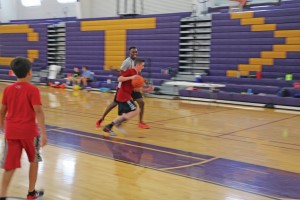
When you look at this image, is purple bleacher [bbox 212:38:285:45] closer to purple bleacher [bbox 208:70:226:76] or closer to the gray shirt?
purple bleacher [bbox 208:70:226:76]

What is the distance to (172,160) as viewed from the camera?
476 cm

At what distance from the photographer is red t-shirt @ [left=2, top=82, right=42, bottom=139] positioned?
9.89ft

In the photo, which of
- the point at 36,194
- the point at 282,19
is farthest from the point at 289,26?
the point at 36,194

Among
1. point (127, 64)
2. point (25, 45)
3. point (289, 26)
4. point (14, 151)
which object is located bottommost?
point (14, 151)

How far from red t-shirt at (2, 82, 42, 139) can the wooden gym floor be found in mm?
721

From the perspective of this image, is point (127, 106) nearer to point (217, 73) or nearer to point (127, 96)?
point (127, 96)

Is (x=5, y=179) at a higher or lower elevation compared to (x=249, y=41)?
lower

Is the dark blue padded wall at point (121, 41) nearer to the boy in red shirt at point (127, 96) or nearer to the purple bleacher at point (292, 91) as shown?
the purple bleacher at point (292, 91)

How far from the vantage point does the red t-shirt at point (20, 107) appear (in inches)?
119

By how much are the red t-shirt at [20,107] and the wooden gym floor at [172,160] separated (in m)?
0.72

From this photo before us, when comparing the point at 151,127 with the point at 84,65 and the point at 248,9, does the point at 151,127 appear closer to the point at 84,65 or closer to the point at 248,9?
the point at 248,9

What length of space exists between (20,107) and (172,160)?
2.29 m

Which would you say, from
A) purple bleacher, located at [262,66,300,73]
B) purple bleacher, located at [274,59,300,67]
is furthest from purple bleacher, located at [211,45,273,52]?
purple bleacher, located at [262,66,300,73]

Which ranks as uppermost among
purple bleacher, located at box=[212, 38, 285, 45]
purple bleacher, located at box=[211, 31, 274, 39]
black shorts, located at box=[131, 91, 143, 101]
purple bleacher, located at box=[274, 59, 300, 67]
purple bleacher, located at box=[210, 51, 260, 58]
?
purple bleacher, located at box=[211, 31, 274, 39]
